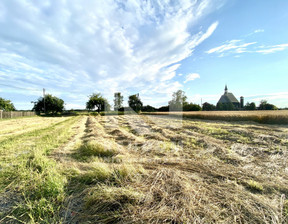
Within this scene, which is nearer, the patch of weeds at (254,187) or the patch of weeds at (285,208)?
the patch of weeds at (285,208)

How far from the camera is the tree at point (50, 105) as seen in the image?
3484 cm

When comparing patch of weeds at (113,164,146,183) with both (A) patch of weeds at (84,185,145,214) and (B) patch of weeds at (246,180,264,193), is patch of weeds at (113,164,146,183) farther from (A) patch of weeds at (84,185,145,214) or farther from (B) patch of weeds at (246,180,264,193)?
(B) patch of weeds at (246,180,264,193)

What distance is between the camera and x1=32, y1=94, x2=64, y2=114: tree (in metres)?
34.8

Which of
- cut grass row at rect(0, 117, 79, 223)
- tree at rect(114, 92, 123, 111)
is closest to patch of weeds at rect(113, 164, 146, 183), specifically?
cut grass row at rect(0, 117, 79, 223)

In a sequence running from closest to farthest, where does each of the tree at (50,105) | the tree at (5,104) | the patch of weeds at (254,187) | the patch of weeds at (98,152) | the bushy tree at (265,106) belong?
1. the patch of weeds at (254,187)
2. the patch of weeds at (98,152)
3. the tree at (5,104)
4. the tree at (50,105)
5. the bushy tree at (265,106)

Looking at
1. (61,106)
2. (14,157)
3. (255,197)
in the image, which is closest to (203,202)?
(255,197)

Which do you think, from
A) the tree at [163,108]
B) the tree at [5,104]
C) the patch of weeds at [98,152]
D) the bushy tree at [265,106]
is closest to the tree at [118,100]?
the tree at [163,108]

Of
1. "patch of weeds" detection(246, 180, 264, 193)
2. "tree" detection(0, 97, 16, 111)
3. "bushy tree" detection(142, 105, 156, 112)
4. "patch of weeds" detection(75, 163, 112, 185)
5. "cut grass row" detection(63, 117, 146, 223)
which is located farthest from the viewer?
"bushy tree" detection(142, 105, 156, 112)

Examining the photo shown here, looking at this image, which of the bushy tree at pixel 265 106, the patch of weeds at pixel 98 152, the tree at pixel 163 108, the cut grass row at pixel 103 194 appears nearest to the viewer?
the cut grass row at pixel 103 194

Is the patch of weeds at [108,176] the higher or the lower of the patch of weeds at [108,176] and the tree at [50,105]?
the lower

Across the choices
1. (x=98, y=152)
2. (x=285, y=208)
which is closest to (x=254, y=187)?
(x=285, y=208)

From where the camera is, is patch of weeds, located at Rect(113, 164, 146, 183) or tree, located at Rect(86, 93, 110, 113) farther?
tree, located at Rect(86, 93, 110, 113)

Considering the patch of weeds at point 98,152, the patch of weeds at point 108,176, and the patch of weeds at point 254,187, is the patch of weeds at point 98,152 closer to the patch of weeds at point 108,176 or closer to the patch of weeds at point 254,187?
the patch of weeds at point 108,176

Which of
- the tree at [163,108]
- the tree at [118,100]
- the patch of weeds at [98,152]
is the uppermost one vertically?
the tree at [118,100]
